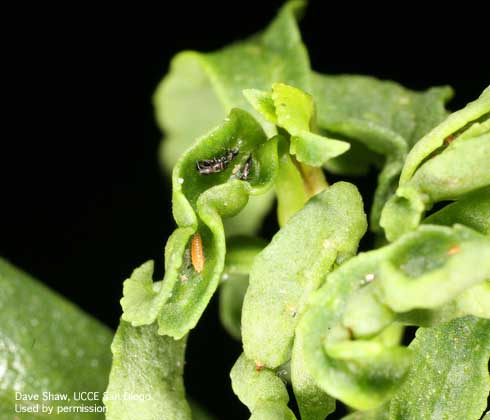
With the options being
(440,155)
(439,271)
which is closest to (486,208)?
(440,155)

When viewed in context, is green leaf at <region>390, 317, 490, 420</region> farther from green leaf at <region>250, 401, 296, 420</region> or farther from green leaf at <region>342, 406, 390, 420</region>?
green leaf at <region>250, 401, 296, 420</region>

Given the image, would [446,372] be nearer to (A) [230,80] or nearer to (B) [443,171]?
(B) [443,171]

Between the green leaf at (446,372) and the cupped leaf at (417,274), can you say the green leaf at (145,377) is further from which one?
the cupped leaf at (417,274)

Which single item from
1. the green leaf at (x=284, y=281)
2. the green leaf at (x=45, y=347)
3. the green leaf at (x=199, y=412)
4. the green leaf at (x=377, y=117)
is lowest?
the green leaf at (x=199, y=412)

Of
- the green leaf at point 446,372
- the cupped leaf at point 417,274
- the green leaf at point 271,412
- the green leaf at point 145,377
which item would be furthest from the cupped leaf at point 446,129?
the green leaf at point 145,377

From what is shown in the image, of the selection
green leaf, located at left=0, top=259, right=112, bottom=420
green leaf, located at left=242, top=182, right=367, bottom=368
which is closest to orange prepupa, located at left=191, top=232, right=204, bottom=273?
green leaf, located at left=242, top=182, right=367, bottom=368
